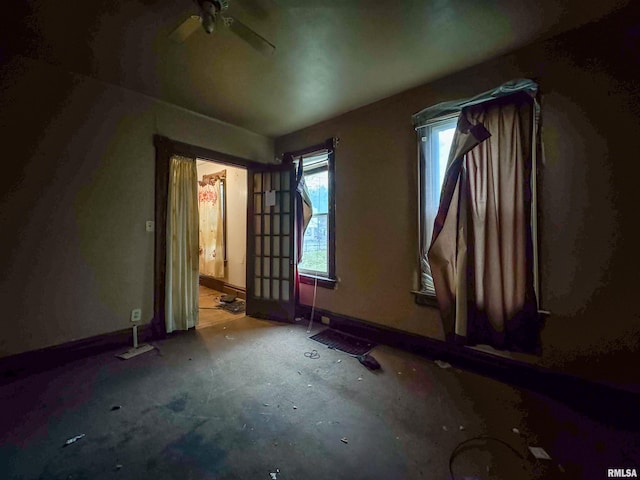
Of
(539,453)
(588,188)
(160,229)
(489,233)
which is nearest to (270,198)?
(160,229)

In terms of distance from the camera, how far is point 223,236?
16.5 ft

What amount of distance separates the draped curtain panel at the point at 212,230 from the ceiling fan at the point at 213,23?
3.65 meters

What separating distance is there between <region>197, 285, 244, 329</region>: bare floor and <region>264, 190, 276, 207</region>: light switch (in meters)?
1.68

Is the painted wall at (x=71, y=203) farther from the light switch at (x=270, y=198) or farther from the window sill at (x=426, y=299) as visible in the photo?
the window sill at (x=426, y=299)

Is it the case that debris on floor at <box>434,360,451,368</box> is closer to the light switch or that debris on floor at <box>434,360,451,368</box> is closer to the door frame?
the light switch

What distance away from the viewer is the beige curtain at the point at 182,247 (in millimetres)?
2932

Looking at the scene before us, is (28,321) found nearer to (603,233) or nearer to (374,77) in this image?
(374,77)

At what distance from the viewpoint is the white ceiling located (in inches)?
65.2

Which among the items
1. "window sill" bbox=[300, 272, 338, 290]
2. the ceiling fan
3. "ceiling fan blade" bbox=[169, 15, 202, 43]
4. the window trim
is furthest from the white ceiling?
"window sill" bbox=[300, 272, 338, 290]

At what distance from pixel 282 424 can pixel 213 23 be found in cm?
253

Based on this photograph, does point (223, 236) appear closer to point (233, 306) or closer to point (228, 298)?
point (228, 298)

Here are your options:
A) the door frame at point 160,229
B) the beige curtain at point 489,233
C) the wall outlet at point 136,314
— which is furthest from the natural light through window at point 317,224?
the wall outlet at point 136,314

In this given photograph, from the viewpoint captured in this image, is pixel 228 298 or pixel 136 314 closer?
pixel 136 314

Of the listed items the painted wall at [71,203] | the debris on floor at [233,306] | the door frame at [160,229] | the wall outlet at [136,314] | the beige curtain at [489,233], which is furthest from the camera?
the debris on floor at [233,306]
